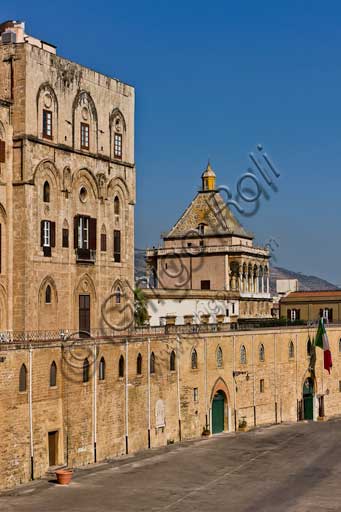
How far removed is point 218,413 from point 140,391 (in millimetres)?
10846

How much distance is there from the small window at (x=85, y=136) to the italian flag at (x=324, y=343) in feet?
93.2

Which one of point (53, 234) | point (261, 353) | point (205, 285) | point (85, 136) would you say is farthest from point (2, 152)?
point (205, 285)

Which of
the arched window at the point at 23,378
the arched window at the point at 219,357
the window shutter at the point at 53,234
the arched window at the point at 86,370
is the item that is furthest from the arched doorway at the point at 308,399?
the arched window at the point at 23,378

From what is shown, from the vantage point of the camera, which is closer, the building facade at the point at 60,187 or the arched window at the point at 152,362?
the building facade at the point at 60,187

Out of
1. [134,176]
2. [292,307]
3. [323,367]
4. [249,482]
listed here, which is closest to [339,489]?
[249,482]

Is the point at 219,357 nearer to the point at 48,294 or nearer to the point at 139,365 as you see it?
the point at 139,365

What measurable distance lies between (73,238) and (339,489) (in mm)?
21516

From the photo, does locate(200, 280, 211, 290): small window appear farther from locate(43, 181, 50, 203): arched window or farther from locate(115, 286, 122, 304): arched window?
locate(43, 181, 50, 203): arched window

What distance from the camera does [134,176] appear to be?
61.3 meters

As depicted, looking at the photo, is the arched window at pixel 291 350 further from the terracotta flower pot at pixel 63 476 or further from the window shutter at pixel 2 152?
the terracotta flower pot at pixel 63 476

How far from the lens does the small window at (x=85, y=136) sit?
56.2m

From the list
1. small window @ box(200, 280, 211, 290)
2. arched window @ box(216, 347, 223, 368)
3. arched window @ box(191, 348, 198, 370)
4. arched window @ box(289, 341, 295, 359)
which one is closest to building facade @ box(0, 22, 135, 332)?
arched window @ box(191, 348, 198, 370)

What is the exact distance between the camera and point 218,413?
202 ft

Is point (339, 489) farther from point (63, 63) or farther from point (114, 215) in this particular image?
point (63, 63)
